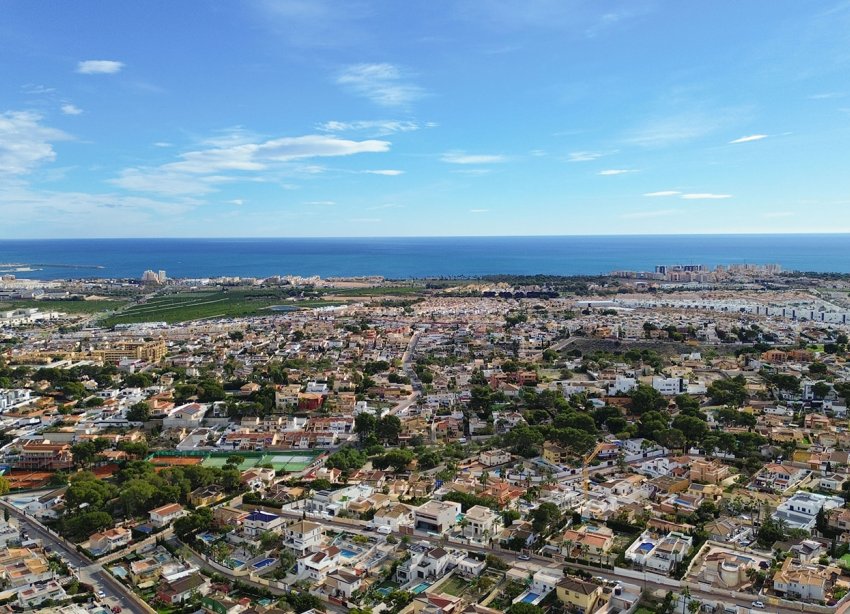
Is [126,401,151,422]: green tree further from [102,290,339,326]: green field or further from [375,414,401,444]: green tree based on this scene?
[102,290,339,326]: green field

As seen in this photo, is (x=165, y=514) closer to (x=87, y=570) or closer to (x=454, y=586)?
(x=87, y=570)

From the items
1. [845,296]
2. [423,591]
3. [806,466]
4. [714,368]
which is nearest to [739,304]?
[845,296]

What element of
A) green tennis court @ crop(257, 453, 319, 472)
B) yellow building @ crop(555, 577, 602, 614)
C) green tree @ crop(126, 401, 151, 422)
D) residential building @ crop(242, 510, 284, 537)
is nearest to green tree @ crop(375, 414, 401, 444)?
green tennis court @ crop(257, 453, 319, 472)

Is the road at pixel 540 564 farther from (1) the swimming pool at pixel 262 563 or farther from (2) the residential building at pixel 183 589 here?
(2) the residential building at pixel 183 589

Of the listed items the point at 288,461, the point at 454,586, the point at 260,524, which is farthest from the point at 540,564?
the point at 288,461

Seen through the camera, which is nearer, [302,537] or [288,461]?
[302,537]

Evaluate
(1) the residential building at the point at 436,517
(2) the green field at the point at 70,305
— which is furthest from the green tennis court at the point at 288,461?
(2) the green field at the point at 70,305
